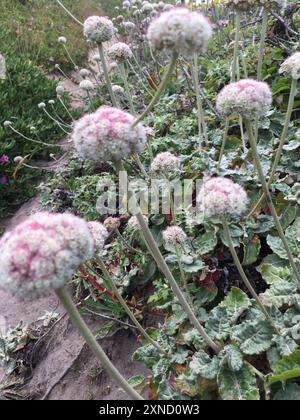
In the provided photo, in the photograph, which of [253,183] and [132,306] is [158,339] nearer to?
[132,306]

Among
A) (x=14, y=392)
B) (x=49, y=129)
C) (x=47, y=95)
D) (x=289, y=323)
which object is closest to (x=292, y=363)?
(x=289, y=323)

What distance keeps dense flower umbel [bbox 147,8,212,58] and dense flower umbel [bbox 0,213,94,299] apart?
59cm

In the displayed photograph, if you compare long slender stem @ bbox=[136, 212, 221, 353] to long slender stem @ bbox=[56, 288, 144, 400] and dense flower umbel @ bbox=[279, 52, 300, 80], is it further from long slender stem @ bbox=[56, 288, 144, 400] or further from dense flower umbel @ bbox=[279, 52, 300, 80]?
dense flower umbel @ bbox=[279, 52, 300, 80]

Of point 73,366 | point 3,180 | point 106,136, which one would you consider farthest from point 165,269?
point 3,180

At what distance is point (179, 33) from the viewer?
46.7 inches

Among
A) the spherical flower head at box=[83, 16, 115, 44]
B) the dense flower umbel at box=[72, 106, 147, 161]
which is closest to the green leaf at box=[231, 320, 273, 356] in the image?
the dense flower umbel at box=[72, 106, 147, 161]

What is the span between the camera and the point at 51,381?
2.80 metres

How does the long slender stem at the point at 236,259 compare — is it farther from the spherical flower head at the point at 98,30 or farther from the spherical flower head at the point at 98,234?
the spherical flower head at the point at 98,30

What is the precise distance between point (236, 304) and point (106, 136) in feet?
3.88

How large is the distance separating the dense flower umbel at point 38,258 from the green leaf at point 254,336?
1025 mm

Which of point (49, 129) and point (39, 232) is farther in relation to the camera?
point (49, 129)

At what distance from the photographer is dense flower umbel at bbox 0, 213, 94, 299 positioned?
1.06 meters

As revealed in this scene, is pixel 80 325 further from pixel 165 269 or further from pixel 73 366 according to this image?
pixel 73 366

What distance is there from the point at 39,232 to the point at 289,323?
1332mm
